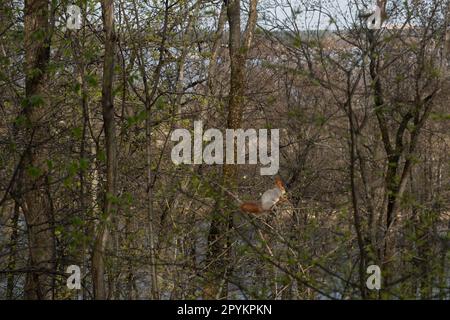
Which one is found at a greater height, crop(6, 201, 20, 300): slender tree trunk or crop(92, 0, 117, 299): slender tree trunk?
crop(92, 0, 117, 299): slender tree trunk

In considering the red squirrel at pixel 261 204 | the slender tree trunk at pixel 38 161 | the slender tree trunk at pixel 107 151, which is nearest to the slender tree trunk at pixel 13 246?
the slender tree trunk at pixel 38 161

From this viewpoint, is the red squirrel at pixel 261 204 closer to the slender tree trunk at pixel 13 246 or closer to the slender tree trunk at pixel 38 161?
the slender tree trunk at pixel 38 161

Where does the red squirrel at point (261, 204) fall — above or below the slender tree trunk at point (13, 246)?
above

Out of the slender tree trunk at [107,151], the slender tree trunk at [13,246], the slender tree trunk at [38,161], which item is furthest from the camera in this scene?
the slender tree trunk at [13,246]

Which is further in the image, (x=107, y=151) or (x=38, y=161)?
(x=38, y=161)

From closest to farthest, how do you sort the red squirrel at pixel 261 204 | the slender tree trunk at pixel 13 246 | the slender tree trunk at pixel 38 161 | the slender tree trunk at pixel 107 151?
the red squirrel at pixel 261 204, the slender tree trunk at pixel 107 151, the slender tree trunk at pixel 38 161, the slender tree trunk at pixel 13 246

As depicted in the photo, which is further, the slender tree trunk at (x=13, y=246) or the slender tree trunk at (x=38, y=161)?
the slender tree trunk at (x=13, y=246)

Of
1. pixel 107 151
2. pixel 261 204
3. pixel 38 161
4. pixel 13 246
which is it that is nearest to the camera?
pixel 261 204

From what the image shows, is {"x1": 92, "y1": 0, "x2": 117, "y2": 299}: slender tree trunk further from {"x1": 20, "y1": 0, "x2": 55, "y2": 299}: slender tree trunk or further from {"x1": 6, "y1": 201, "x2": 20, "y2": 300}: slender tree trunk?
{"x1": 6, "y1": 201, "x2": 20, "y2": 300}: slender tree trunk

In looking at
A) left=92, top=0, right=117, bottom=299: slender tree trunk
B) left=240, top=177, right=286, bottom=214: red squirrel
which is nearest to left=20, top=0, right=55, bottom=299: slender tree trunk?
left=92, top=0, right=117, bottom=299: slender tree trunk

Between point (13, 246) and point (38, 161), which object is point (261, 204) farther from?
Answer: point (13, 246)

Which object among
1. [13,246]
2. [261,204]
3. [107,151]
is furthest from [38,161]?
[261,204]

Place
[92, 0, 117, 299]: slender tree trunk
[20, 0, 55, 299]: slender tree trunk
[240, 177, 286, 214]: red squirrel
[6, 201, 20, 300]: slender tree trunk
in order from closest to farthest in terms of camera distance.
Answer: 1. [240, 177, 286, 214]: red squirrel
2. [92, 0, 117, 299]: slender tree trunk
3. [20, 0, 55, 299]: slender tree trunk
4. [6, 201, 20, 300]: slender tree trunk
